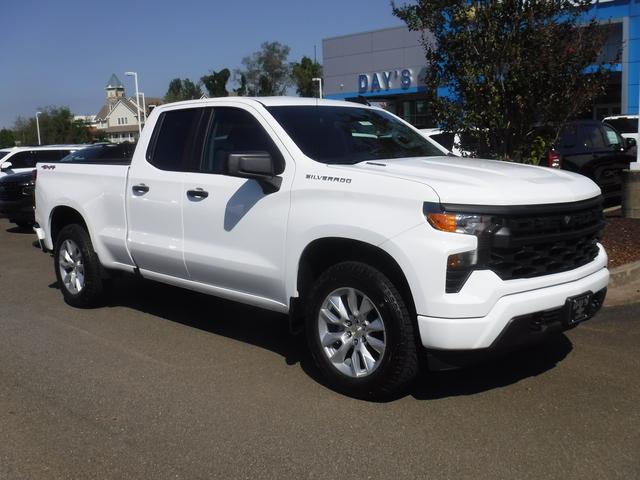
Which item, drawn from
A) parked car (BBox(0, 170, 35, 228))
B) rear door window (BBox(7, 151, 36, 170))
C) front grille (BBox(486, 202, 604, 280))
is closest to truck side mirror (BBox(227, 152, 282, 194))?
front grille (BBox(486, 202, 604, 280))

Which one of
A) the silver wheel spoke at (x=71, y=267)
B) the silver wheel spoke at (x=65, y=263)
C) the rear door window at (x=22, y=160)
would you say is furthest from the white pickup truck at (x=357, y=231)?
the rear door window at (x=22, y=160)

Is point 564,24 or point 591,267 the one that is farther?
point 564,24

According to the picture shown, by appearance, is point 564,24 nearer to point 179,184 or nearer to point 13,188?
point 179,184

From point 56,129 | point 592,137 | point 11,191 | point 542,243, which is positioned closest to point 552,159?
point 592,137

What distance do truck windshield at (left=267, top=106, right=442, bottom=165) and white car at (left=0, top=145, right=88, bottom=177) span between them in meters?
12.8

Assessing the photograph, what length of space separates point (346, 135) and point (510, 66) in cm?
291

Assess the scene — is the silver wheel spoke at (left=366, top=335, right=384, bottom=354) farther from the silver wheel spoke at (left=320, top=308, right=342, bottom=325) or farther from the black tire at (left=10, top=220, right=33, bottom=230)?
the black tire at (left=10, top=220, right=33, bottom=230)

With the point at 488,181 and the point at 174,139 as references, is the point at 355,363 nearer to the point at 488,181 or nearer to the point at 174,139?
the point at 488,181

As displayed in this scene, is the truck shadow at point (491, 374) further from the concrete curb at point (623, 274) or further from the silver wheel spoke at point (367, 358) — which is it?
the concrete curb at point (623, 274)

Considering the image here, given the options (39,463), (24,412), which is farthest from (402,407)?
(24,412)

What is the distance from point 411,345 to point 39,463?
2173 millimetres

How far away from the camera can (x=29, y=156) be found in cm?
1739

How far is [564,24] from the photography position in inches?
290

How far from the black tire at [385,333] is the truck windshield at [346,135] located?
86cm
